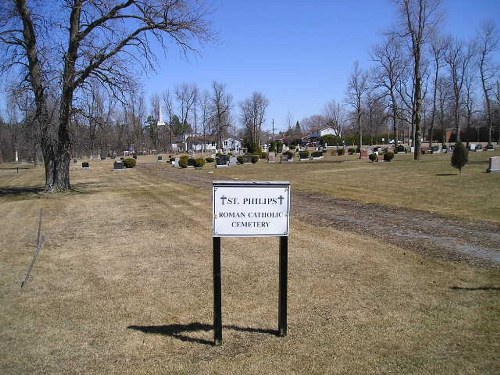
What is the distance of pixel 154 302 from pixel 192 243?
11.6 feet

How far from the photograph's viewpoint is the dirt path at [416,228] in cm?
753

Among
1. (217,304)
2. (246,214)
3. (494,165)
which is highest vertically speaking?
(246,214)

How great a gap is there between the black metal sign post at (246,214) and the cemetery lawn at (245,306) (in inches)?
17.7

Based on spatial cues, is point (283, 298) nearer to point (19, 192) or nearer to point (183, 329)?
point (183, 329)

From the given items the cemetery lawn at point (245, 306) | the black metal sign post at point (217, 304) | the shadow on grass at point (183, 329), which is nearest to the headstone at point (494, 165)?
the cemetery lawn at point (245, 306)

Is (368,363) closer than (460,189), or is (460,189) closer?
(368,363)

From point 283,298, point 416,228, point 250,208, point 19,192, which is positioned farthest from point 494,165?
point 19,192

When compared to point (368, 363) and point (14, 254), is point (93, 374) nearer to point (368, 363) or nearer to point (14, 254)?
point (368, 363)

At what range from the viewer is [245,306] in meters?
5.27

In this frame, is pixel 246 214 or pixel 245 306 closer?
pixel 246 214

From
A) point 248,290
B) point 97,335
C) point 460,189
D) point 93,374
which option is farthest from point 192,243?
point 460,189

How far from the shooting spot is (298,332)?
14.7 ft

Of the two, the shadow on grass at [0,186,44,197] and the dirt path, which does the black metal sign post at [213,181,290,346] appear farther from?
the shadow on grass at [0,186,44,197]

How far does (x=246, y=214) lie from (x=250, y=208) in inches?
2.8
